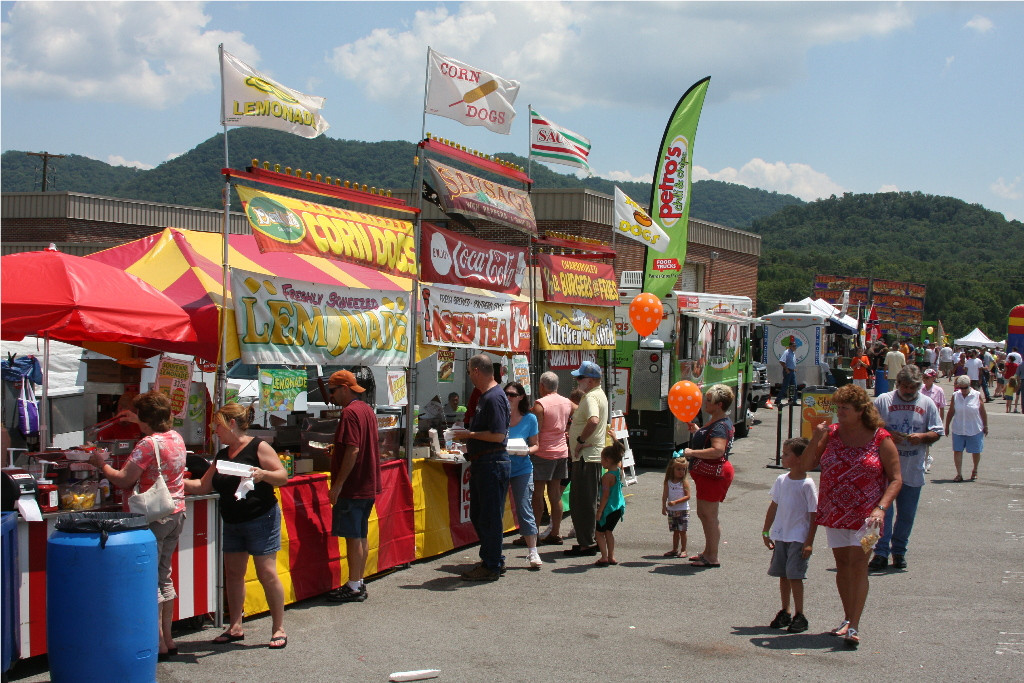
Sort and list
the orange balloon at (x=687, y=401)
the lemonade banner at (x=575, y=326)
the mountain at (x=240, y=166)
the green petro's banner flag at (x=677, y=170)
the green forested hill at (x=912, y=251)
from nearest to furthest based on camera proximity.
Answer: the lemonade banner at (x=575, y=326)
the orange balloon at (x=687, y=401)
the green petro's banner flag at (x=677, y=170)
the mountain at (x=240, y=166)
the green forested hill at (x=912, y=251)

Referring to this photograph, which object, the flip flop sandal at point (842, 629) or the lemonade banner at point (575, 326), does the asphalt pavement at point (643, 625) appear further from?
the lemonade banner at point (575, 326)

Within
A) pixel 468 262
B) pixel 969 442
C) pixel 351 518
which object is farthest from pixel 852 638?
pixel 969 442

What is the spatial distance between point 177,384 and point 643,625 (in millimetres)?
4740

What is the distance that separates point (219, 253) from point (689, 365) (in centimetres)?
848

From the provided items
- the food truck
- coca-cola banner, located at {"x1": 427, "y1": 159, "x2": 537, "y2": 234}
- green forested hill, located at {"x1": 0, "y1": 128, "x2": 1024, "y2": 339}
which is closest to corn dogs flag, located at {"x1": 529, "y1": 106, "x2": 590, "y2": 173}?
coca-cola banner, located at {"x1": 427, "y1": 159, "x2": 537, "y2": 234}

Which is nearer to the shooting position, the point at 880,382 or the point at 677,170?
the point at 677,170

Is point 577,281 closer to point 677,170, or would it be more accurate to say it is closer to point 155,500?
point 677,170

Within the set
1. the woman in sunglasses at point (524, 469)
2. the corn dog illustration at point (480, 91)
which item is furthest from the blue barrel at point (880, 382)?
the corn dog illustration at point (480, 91)

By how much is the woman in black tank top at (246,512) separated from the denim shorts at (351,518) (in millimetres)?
935

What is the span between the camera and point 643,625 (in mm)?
6594

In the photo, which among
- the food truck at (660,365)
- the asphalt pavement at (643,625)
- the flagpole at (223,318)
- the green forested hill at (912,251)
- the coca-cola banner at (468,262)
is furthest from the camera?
the green forested hill at (912,251)

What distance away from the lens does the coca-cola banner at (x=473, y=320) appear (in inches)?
343

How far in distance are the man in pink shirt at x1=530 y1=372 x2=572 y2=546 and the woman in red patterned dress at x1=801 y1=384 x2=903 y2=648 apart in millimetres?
3371

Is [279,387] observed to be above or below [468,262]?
below
